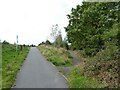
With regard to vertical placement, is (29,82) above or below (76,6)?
below

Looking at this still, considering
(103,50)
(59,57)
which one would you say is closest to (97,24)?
(103,50)

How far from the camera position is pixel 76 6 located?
3700 centimetres

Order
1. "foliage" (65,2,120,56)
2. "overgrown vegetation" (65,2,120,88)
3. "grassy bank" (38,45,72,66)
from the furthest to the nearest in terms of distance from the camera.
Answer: "grassy bank" (38,45,72,66)
"foliage" (65,2,120,56)
"overgrown vegetation" (65,2,120,88)

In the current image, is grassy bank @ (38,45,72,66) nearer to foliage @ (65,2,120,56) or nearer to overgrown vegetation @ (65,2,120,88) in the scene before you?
foliage @ (65,2,120,56)

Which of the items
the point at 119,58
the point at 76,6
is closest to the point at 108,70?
the point at 119,58

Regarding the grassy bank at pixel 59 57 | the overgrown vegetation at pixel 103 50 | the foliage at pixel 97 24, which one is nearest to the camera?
the overgrown vegetation at pixel 103 50

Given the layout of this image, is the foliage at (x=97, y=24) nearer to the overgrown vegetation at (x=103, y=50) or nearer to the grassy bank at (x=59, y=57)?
the overgrown vegetation at (x=103, y=50)

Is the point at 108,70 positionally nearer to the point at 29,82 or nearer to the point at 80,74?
the point at 80,74

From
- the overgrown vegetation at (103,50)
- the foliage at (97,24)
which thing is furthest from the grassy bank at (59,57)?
the overgrown vegetation at (103,50)

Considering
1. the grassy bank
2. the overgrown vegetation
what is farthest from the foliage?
the grassy bank

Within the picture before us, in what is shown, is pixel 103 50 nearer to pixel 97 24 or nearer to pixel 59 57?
pixel 97 24

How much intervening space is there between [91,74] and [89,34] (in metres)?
9.43

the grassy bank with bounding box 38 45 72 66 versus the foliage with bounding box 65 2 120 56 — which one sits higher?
the foliage with bounding box 65 2 120 56

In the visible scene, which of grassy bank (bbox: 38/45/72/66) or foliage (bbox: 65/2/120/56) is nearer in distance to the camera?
foliage (bbox: 65/2/120/56)
